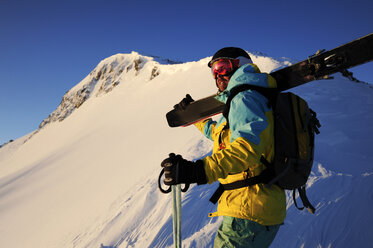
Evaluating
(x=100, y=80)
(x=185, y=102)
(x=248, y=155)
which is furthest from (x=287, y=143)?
(x=100, y=80)

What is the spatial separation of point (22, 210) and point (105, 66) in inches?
1733

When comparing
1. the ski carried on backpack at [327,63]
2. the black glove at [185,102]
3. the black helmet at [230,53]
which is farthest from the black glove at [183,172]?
the black glove at [185,102]

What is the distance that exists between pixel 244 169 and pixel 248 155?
0.32 feet

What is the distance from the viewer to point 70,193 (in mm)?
7172

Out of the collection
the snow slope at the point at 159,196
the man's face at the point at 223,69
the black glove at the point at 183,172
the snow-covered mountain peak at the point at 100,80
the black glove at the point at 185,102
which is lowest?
the snow slope at the point at 159,196

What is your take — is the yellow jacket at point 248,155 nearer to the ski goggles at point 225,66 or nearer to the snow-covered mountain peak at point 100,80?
the ski goggles at point 225,66

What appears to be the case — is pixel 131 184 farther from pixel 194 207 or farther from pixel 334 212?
pixel 334 212

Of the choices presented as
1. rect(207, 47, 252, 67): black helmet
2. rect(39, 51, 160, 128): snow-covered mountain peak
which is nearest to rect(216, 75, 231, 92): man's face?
rect(207, 47, 252, 67): black helmet

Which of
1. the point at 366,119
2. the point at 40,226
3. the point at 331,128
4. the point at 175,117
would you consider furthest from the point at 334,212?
the point at 40,226

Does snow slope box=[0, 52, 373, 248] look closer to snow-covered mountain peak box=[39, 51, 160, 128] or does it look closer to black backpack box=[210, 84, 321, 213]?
black backpack box=[210, 84, 321, 213]

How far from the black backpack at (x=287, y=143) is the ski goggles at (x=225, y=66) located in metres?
0.63

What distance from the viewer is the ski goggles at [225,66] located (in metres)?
2.05

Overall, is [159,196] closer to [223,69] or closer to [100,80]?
[223,69]

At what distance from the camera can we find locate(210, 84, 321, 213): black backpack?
140cm
